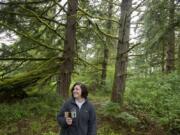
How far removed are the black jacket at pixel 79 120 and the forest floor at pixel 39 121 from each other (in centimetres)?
311

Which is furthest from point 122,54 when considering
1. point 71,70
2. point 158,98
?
point 71,70

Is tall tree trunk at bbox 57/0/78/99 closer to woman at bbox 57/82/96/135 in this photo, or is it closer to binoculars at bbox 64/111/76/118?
woman at bbox 57/82/96/135

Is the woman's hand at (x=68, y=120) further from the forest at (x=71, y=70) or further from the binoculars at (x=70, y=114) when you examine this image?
the forest at (x=71, y=70)

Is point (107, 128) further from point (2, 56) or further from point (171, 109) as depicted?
point (2, 56)

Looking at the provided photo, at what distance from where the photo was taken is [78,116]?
5.32m

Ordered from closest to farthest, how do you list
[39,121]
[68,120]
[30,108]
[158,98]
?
[68,120] < [39,121] < [158,98] < [30,108]

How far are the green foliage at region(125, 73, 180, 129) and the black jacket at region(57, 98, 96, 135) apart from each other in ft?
11.8

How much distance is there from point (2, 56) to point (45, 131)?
278 cm

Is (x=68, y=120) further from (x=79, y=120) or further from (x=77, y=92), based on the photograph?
(x=77, y=92)

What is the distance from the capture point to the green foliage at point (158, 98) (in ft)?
27.9

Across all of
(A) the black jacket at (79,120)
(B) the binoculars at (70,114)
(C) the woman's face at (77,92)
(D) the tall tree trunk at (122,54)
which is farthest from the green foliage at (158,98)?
(B) the binoculars at (70,114)

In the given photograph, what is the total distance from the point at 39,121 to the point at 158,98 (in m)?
3.83

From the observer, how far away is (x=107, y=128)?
8.83 meters

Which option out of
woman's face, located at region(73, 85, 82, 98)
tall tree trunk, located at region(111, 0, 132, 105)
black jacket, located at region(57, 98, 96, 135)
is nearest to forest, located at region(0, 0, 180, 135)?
tall tree trunk, located at region(111, 0, 132, 105)
